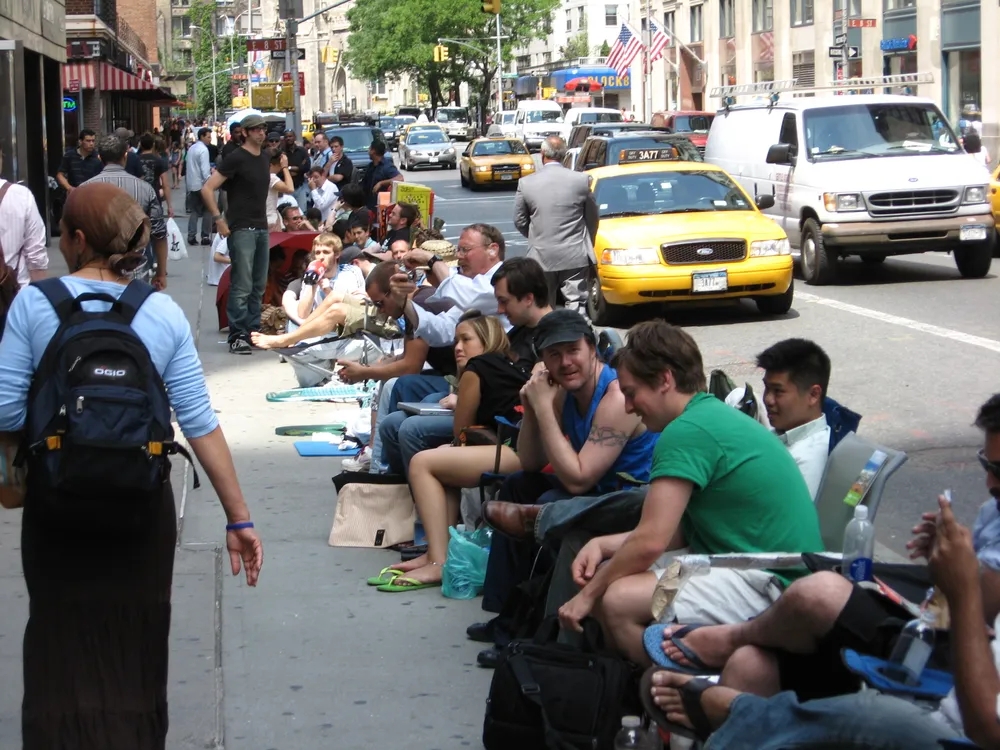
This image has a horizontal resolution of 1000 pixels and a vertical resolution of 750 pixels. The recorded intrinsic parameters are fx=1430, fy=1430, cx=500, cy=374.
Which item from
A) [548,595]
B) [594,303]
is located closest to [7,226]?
[548,595]

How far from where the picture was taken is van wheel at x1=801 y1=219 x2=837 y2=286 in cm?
1644

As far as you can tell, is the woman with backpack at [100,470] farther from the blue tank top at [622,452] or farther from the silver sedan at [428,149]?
the silver sedan at [428,149]

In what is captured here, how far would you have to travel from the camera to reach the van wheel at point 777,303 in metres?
14.3

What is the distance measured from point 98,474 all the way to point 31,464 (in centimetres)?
28

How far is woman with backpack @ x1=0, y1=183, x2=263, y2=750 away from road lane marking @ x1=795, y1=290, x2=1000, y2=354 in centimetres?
951

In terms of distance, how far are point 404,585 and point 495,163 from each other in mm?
33344

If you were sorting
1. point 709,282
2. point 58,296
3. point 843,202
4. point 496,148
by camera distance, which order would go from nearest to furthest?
point 58,296 → point 709,282 → point 843,202 → point 496,148

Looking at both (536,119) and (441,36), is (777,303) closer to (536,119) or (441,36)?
(536,119)

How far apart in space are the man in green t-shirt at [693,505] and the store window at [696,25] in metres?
65.4

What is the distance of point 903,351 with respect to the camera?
39.6 feet

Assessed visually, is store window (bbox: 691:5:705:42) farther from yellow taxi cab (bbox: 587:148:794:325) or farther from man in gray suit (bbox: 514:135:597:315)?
man in gray suit (bbox: 514:135:597:315)

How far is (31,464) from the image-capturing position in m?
3.50

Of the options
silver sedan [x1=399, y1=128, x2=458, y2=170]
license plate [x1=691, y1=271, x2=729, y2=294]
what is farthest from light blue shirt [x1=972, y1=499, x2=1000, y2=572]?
silver sedan [x1=399, y1=128, x2=458, y2=170]

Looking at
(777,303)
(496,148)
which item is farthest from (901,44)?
(777,303)
